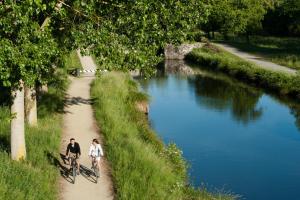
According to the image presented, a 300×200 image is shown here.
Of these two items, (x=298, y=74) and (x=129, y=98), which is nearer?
(x=129, y=98)

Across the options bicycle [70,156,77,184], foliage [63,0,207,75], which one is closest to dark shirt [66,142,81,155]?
bicycle [70,156,77,184]

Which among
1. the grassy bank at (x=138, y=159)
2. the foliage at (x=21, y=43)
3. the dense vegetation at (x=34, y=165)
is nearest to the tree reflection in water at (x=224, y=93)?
the grassy bank at (x=138, y=159)

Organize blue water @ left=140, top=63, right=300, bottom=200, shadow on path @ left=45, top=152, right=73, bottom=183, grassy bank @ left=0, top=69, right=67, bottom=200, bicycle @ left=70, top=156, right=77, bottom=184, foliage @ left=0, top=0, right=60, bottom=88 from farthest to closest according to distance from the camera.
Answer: blue water @ left=140, top=63, right=300, bottom=200
shadow on path @ left=45, top=152, right=73, bottom=183
bicycle @ left=70, top=156, right=77, bottom=184
grassy bank @ left=0, top=69, right=67, bottom=200
foliage @ left=0, top=0, right=60, bottom=88

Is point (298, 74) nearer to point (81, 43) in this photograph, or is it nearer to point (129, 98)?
point (129, 98)

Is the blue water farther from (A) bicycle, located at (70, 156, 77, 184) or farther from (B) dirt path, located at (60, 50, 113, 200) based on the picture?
(A) bicycle, located at (70, 156, 77, 184)

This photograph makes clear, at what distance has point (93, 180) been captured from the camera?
19.7 meters

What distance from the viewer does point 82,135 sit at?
26.0m

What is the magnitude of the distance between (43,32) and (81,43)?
2.39m

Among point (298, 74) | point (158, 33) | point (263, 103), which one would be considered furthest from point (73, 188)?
point (298, 74)

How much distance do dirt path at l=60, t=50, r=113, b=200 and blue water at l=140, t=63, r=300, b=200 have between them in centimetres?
482

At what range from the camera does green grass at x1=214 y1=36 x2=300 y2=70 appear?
58.6m

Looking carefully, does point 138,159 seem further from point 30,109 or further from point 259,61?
point 259,61

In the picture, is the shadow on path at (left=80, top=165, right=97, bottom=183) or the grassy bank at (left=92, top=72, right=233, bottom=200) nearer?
the grassy bank at (left=92, top=72, right=233, bottom=200)

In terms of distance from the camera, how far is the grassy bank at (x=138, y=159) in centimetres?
1864
